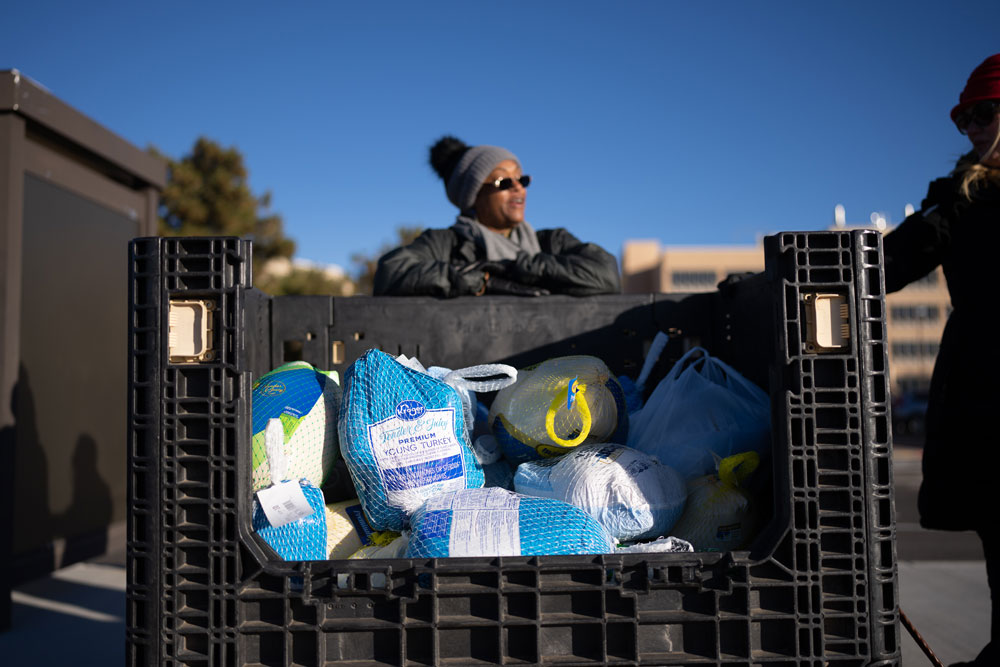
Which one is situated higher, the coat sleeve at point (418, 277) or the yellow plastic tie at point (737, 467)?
the coat sleeve at point (418, 277)

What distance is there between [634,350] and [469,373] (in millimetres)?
631

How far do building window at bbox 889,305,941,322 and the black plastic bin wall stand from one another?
5524 cm

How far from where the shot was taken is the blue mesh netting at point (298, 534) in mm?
1521

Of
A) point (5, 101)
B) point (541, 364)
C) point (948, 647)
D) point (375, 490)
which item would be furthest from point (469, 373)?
point (5, 101)

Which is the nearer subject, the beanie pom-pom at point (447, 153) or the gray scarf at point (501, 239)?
the gray scarf at point (501, 239)

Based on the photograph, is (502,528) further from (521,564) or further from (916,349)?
(916,349)

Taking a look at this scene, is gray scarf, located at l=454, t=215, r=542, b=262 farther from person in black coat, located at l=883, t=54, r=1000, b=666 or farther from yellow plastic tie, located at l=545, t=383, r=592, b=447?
person in black coat, located at l=883, t=54, r=1000, b=666

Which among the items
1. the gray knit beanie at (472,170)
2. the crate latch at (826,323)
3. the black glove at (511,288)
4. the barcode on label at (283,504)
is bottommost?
the barcode on label at (283,504)

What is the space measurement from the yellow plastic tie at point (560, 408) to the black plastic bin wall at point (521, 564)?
565 millimetres

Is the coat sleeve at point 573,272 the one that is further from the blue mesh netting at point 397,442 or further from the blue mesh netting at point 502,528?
the blue mesh netting at point 502,528

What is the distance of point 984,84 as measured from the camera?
6.08 ft

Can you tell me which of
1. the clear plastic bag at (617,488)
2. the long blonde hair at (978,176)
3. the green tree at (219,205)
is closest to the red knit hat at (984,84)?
the long blonde hair at (978,176)

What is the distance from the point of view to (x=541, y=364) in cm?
201

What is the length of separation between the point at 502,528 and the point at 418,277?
3.53 feet
